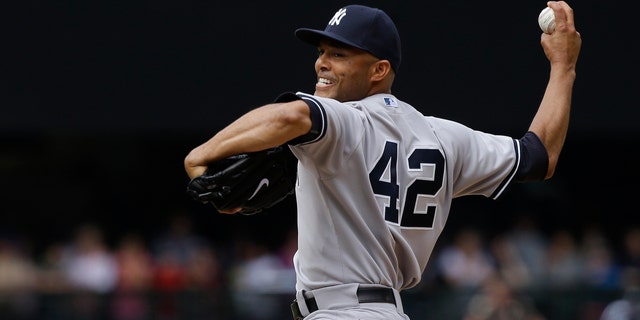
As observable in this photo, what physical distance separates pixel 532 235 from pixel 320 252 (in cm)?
698

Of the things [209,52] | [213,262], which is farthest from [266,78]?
[213,262]

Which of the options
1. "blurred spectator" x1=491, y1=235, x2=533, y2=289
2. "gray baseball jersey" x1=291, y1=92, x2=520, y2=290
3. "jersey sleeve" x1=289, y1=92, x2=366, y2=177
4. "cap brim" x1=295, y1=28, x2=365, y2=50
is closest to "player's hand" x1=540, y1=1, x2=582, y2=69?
"gray baseball jersey" x1=291, y1=92, x2=520, y2=290

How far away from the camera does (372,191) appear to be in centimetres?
364

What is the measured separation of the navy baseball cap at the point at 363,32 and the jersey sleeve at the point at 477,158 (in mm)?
305

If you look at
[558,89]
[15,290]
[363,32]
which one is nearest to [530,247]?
[15,290]

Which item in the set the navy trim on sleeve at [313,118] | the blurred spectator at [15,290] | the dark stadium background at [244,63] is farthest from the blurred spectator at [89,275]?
the navy trim on sleeve at [313,118]

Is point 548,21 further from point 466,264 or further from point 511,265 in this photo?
point 511,265

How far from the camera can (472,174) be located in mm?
4012

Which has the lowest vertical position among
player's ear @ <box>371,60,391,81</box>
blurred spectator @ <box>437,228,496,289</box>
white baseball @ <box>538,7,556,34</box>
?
blurred spectator @ <box>437,228,496,289</box>

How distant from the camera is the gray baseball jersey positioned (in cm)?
355

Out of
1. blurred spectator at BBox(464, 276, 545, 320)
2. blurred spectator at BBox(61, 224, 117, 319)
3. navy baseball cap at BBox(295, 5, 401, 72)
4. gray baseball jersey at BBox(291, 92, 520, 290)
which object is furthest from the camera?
blurred spectator at BBox(61, 224, 117, 319)

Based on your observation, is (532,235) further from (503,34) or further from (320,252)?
(320,252)

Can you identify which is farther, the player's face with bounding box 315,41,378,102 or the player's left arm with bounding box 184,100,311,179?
the player's face with bounding box 315,41,378,102

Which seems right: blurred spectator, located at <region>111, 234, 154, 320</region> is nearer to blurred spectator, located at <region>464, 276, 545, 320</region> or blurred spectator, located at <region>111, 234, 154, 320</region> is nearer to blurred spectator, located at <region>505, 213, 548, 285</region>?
blurred spectator, located at <region>464, 276, 545, 320</region>
